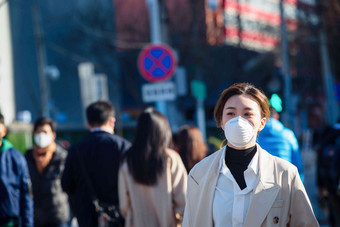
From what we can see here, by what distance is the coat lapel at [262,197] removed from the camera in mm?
3217

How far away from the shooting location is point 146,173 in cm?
516

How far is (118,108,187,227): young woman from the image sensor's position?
515cm

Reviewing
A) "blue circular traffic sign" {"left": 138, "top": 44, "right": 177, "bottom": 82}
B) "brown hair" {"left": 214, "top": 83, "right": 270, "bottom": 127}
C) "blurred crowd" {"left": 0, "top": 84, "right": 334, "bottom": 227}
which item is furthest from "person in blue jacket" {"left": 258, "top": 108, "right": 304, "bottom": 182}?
"blue circular traffic sign" {"left": 138, "top": 44, "right": 177, "bottom": 82}

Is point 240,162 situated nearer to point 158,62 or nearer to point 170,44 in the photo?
point 158,62

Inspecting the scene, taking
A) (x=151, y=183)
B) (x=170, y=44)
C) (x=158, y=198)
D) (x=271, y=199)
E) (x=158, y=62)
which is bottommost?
(x=158, y=198)

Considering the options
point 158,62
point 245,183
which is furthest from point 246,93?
point 158,62

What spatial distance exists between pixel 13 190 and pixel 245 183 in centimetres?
326

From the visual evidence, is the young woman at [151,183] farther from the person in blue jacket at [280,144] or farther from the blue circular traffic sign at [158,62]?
the blue circular traffic sign at [158,62]

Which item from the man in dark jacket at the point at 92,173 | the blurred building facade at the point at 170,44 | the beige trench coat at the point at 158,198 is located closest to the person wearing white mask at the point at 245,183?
the beige trench coat at the point at 158,198

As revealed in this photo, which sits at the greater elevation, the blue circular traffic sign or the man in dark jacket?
the blue circular traffic sign

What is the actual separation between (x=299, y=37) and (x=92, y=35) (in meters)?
16.5

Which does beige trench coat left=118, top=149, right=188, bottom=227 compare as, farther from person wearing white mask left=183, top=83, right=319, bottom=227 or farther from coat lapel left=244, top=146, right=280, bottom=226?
coat lapel left=244, top=146, right=280, bottom=226

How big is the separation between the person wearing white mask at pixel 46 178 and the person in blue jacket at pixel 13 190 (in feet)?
2.36

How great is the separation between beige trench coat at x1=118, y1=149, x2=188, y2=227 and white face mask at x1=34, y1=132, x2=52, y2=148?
6.30ft
